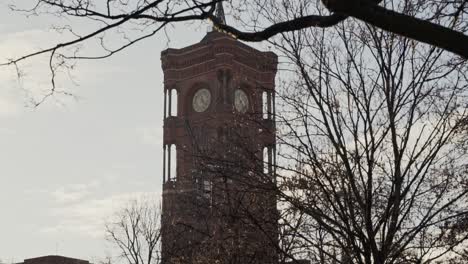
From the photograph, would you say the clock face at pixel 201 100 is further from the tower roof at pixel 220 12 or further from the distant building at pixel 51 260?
the tower roof at pixel 220 12

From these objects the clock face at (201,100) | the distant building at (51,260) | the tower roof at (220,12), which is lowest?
the tower roof at (220,12)

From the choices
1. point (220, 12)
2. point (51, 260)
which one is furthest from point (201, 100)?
point (220, 12)

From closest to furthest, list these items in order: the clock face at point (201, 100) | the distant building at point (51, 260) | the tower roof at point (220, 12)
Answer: the tower roof at point (220, 12) → the distant building at point (51, 260) → the clock face at point (201, 100)

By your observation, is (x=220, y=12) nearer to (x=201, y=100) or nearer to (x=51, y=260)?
(x=51, y=260)

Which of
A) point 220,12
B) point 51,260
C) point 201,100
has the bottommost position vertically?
point 220,12

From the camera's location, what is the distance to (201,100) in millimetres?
58156

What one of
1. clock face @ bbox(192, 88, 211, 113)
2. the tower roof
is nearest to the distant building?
clock face @ bbox(192, 88, 211, 113)

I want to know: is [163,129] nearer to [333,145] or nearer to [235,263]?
[235,263]

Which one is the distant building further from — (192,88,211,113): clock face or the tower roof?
the tower roof

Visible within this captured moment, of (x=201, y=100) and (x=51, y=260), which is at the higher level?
(x=201, y=100)

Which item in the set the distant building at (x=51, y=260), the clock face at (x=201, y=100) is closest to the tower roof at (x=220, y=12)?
the distant building at (x=51, y=260)

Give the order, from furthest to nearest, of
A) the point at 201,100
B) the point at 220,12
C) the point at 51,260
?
the point at 201,100
the point at 51,260
the point at 220,12

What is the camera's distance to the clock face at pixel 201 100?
5759 centimetres

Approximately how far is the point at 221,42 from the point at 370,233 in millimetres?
47275
